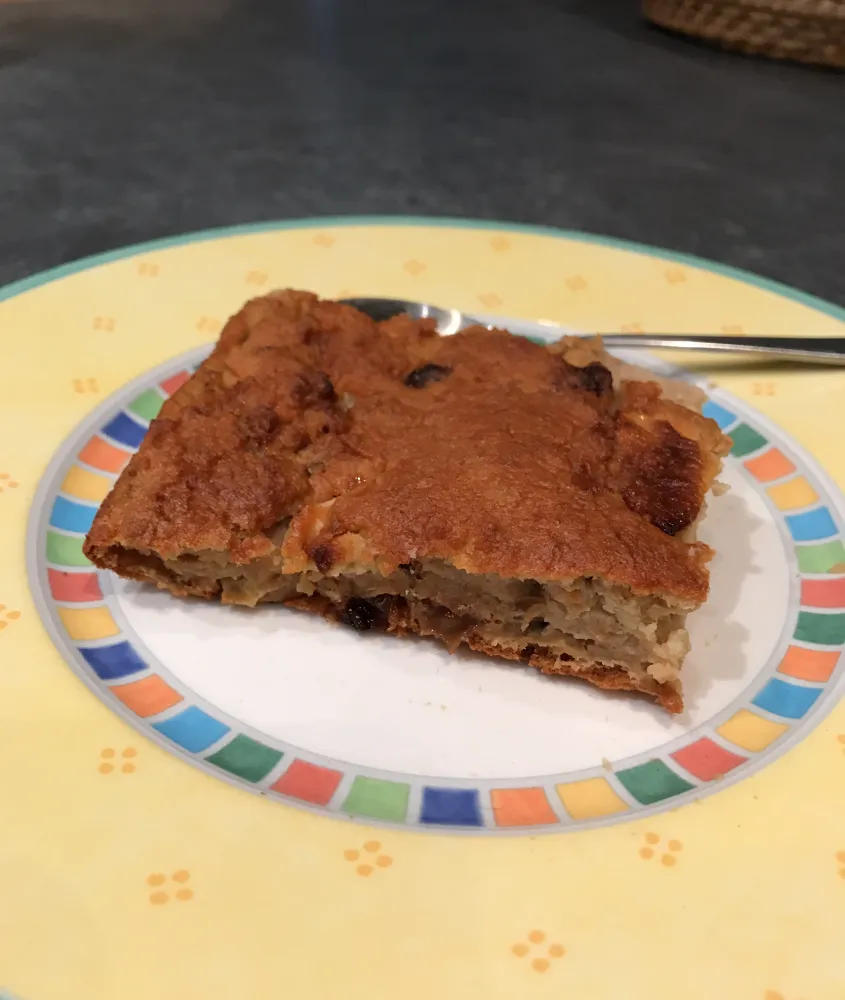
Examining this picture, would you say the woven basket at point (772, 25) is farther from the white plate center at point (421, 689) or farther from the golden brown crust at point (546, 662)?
the golden brown crust at point (546, 662)

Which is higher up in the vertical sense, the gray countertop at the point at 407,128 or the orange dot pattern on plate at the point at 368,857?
the gray countertop at the point at 407,128

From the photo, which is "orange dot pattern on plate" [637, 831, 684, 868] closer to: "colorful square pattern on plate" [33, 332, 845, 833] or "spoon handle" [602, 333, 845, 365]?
"colorful square pattern on plate" [33, 332, 845, 833]

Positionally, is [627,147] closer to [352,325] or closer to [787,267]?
[787,267]

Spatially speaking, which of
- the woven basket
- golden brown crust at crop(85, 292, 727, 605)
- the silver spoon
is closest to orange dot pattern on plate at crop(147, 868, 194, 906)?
golden brown crust at crop(85, 292, 727, 605)

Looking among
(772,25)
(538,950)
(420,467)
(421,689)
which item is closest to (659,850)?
(538,950)

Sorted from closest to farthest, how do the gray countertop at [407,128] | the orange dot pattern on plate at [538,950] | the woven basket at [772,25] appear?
the orange dot pattern on plate at [538,950] < the gray countertop at [407,128] < the woven basket at [772,25]

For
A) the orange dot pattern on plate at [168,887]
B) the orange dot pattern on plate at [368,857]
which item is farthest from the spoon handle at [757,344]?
the orange dot pattern on plate at [168,887]

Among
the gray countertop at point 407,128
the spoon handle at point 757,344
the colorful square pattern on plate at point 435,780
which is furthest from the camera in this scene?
the gray countertop at point 407,128
